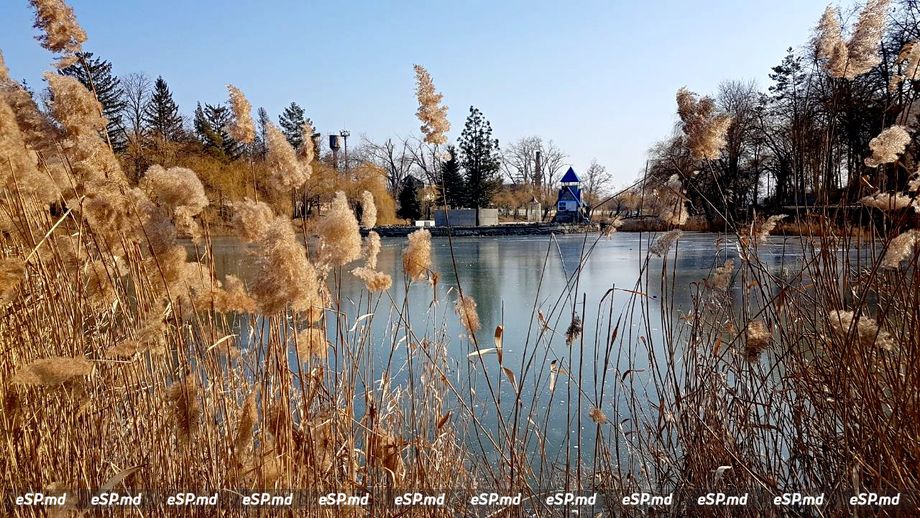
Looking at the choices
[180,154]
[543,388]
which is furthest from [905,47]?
[180,154]

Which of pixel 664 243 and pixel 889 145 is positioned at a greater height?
pixel 889 145

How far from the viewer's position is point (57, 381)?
101cm

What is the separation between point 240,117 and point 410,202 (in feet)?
119

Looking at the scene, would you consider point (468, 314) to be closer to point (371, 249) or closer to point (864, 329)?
point (371, 249)

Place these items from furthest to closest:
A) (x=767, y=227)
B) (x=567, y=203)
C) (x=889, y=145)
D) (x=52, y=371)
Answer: (x=567, y=203) → (x=767, y=227) → (x=889, y=145) → (x=52, y=371)

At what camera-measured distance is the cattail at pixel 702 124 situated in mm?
1759

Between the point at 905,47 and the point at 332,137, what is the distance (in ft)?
121

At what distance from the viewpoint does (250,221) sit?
1430 millimetres

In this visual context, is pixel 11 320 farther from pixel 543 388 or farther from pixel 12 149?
pixel 543 388

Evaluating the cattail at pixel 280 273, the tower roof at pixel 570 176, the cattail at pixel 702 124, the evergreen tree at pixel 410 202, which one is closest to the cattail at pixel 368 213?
the cattail at pixel 280 273

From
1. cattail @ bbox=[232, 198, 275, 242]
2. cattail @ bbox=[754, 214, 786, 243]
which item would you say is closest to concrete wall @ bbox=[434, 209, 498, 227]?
cattail @ bbox=[754, 214, 786, 243]

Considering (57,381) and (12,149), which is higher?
(12,149)

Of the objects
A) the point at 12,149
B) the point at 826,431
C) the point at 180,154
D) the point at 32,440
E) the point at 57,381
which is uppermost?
the point at 180,154

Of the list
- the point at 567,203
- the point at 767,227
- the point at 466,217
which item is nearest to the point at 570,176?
the point at 567,203
